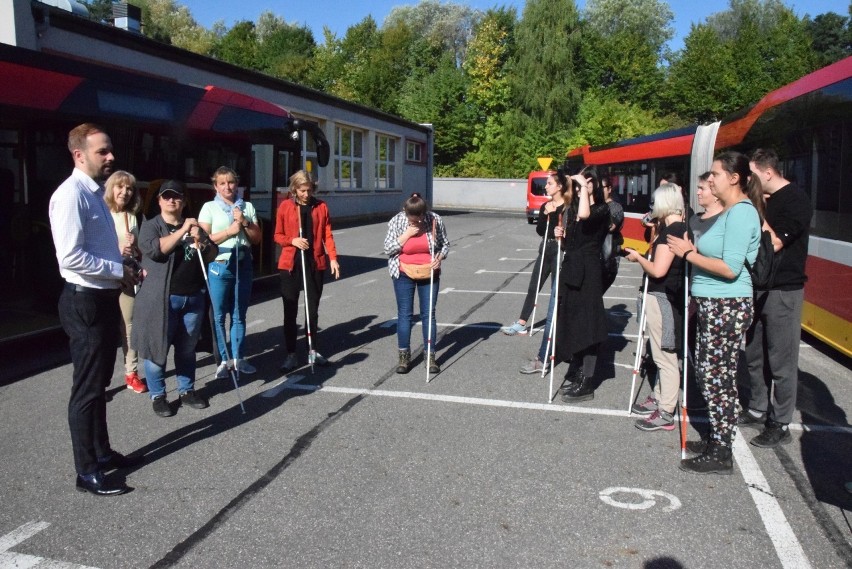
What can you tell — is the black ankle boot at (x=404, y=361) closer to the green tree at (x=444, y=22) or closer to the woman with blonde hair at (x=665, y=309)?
the woman with blonde hair at (x=665, y=309)

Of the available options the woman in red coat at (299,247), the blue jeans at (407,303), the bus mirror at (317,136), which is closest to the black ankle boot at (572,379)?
the blue jeans at (407,303)

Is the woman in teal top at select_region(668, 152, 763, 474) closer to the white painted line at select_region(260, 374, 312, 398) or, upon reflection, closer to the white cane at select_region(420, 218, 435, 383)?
the white cane at select_region(420, 218, 435, 383)

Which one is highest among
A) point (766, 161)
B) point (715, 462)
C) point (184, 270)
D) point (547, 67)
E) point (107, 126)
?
point (547, 67)

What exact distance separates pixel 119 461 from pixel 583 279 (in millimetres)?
3558

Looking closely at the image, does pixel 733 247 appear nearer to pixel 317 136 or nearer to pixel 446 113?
pixel 317 136

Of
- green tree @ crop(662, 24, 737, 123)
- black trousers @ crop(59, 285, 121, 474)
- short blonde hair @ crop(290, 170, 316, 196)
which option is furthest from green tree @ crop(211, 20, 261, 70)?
black trousers @ crop(59, 285, 121, 474)

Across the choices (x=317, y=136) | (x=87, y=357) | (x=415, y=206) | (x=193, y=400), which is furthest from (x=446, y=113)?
(x=87, y=357)

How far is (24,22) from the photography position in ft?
43.8

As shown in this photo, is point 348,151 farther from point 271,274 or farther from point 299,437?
point 299,437

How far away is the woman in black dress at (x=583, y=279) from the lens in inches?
227

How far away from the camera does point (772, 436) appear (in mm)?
5016

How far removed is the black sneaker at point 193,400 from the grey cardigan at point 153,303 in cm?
51

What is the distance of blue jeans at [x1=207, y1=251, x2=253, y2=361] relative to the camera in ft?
21.1

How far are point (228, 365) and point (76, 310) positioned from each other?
2.29 metres
